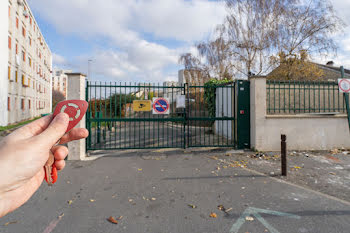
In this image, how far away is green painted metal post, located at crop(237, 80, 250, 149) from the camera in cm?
684

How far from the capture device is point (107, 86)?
618 cm

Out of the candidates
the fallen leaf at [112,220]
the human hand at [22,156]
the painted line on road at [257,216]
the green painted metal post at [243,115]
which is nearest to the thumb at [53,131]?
the human hand at [22,156]

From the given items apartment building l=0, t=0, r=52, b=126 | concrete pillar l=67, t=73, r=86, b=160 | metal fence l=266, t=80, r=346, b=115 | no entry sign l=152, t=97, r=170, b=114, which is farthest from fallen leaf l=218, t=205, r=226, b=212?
apartment building l=0, t=0, r=52, b=126

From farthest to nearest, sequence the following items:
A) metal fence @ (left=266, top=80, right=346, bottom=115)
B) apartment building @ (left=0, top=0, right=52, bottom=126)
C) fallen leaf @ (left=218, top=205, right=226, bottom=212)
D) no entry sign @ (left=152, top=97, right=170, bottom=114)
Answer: apartment building @ (left=0, top=0, right=52, bottom=126) < metal fence @ (left=266, top=80, right=346, bottom=115) < no entry sign @ (left=152, top=97, right=170, bottom=114) < fallen leaf @ (left=218, top=205, right=226, bottom=212)

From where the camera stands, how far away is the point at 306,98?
7.36 m

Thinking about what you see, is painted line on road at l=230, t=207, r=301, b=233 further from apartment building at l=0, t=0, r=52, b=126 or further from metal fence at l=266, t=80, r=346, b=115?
apartment building at l=0, t=0, r=52, b=126

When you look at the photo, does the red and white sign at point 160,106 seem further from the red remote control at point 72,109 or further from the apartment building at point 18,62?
the apartment building at point 18,62

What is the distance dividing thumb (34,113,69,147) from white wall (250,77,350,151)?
6.42m

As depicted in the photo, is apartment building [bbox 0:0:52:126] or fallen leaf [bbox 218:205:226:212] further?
apartment building [bbox 0:0:52:126]

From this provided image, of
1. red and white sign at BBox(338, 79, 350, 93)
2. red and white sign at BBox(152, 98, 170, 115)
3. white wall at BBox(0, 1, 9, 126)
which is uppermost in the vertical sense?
white wall at BBox(0, 1, 9, 126)

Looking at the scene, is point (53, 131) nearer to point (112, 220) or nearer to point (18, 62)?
point (112, 220)

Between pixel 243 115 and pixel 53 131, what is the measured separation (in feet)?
21.5

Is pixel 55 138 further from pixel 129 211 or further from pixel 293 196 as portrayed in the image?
pixel 293 196

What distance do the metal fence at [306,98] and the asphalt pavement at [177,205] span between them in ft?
12.3
